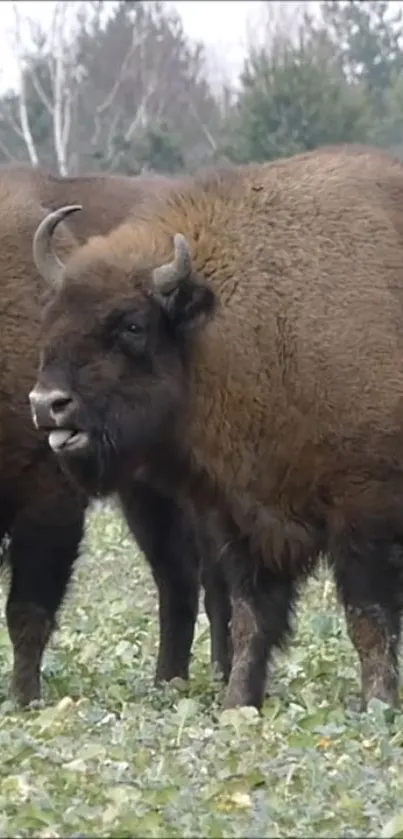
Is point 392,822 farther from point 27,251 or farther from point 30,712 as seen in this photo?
point 27,251

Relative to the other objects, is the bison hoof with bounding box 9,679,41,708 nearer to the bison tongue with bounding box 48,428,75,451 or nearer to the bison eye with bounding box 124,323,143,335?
the bison tongue with bounding box 48,428,75,451

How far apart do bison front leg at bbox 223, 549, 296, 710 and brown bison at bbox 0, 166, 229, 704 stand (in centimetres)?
43

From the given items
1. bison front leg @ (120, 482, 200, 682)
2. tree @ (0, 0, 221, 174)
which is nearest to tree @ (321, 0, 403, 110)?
tree @ (0, 0, 221, 174)

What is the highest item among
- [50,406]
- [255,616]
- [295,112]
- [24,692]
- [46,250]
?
[295,112]

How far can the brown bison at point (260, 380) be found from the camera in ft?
25.1

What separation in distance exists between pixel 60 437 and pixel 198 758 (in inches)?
Result: 77.6

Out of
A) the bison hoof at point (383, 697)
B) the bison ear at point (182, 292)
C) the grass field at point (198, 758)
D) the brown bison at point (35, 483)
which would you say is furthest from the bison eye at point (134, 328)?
the bison hoof at point (383, 697)

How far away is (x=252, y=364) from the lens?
786cm

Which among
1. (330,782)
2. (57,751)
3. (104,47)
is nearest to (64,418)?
(57,751)

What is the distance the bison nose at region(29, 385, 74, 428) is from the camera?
7.32 metres

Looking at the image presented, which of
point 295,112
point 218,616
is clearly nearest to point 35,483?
point 218,616

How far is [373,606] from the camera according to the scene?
7785 millimetres

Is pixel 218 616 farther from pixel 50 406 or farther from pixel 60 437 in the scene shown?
pixel 50 406

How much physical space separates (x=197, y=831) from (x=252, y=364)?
10.7 feet
